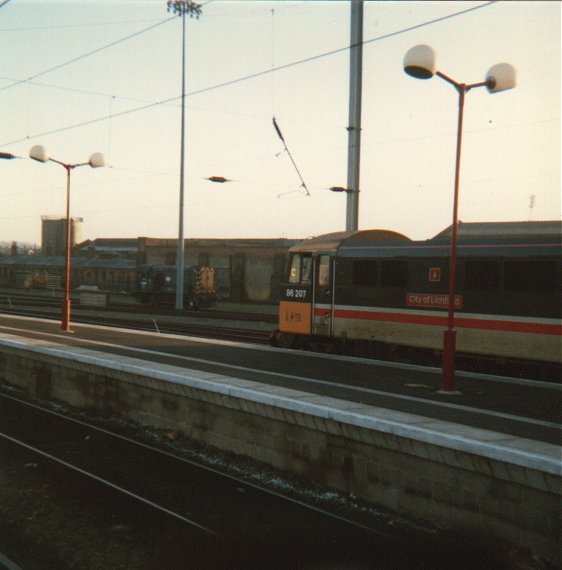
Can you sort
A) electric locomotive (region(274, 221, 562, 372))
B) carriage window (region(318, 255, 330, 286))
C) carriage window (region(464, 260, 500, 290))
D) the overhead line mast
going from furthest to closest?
the overhead line mast
carriage window (region(318, 255, 330, 286))
carriage window (region(464, 260, 500, 290))
electric locomotive (region(274, 221, 562, 372))

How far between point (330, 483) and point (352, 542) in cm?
157

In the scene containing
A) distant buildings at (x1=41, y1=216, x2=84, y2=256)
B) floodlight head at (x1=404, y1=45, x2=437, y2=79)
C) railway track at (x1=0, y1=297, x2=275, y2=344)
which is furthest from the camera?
distant buildings at (x1=41, y1=216, x2=84, y2=256)

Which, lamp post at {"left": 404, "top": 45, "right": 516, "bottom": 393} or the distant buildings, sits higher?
the distant buildings

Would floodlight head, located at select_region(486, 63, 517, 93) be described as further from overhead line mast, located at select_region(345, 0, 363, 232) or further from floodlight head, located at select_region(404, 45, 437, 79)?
overhead line mast, located at select_region(345, 0, 363, 232)

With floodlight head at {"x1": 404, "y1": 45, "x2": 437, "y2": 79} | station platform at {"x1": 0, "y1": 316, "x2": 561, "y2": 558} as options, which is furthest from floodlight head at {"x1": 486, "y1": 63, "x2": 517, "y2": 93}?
station platform at {"x1": 0, "y1": 316, "x2": 561, "y2": 558}

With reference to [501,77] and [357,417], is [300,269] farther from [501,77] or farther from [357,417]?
[357,417]

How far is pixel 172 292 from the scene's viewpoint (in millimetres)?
48781

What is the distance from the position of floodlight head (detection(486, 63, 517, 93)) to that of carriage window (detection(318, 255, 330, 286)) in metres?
7.47

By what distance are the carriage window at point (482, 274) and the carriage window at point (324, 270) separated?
3886 millimetres

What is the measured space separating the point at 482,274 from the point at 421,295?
154 centimetres

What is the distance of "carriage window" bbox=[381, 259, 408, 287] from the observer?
1570 centimetres

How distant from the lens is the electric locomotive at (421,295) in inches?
537

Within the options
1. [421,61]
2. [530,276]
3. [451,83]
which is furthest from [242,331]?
[421,61]

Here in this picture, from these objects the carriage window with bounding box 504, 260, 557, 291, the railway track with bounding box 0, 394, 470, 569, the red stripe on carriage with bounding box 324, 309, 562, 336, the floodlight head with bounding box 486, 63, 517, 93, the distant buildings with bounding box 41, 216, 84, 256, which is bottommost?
the railway track with bounding box 0, 394, 470, 569
